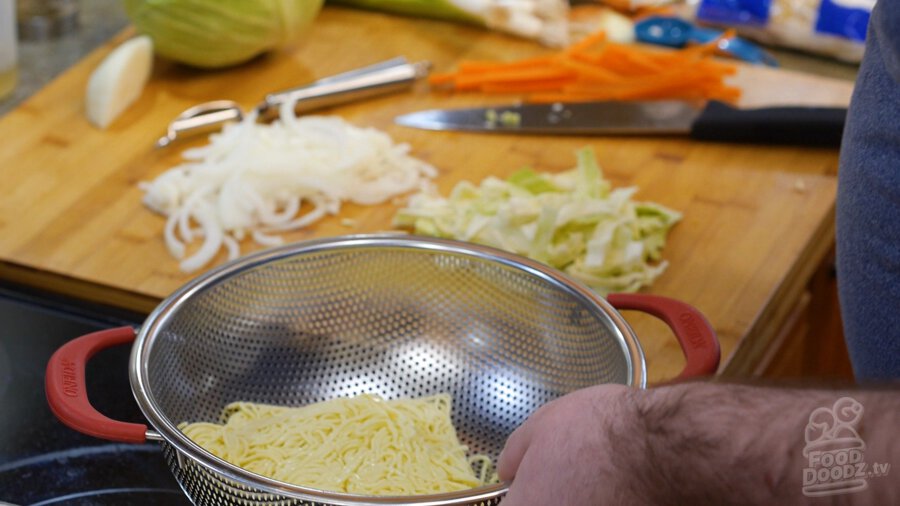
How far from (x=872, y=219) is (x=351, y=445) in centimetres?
54

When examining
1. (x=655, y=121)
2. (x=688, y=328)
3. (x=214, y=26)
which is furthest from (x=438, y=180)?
(x=688, y=328)

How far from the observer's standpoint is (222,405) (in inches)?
44.2

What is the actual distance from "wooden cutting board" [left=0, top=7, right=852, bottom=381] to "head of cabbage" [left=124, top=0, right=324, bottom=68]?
5 cm

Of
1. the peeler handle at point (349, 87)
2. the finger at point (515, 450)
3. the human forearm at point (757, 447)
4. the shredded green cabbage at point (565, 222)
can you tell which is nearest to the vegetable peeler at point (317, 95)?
the peeler handle at point (349, 87)

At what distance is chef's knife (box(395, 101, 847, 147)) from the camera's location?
1606mm

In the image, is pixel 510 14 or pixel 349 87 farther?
pixel 510 14

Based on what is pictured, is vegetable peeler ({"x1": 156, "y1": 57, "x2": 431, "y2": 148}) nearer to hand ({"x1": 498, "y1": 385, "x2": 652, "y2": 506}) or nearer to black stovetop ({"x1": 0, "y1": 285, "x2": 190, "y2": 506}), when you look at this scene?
black stovetop ({"x1": 0, "y1": 285, "x2": 190, "y2": 506})

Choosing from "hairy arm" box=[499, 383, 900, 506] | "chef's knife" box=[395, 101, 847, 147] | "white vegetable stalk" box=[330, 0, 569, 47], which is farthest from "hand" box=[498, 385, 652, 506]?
"white vegetable stalk" box=[330, 0, 569, 47]

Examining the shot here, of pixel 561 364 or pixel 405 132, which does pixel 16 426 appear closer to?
pixel 561 364

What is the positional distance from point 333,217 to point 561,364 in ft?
1.59

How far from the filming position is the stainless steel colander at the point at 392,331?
3.49 feet

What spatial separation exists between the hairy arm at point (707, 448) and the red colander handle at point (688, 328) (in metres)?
0.29

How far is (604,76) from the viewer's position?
1.77m

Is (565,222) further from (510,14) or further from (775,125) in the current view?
(510,14)
